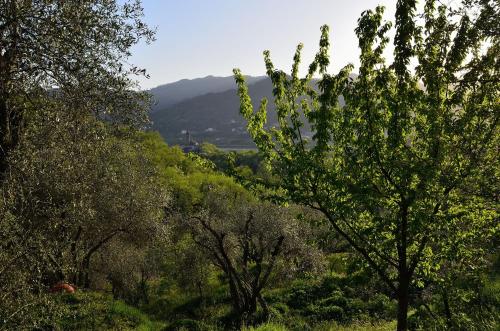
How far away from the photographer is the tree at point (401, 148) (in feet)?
32.7

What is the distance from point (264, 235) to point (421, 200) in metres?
19.4

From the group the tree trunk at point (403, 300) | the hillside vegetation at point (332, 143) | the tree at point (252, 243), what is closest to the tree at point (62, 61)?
the hillside vegetation at point (332, 143)

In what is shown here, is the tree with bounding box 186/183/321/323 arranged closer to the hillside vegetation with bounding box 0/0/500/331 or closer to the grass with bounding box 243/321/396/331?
the grass with bounding box 243/321/396/331

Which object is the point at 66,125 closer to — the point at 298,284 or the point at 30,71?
the point at 30,71

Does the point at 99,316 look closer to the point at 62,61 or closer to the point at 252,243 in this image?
the point at 252,243

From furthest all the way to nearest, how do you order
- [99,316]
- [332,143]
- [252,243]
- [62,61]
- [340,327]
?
[252,243], [340,327], [99,316], [332,143], [62,61]

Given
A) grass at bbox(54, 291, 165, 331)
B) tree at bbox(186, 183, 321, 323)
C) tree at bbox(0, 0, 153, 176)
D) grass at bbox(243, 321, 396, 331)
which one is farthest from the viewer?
tree at bbox(186, 183, 321, 323)

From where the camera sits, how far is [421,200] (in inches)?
434

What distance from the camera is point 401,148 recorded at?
37.3 ft

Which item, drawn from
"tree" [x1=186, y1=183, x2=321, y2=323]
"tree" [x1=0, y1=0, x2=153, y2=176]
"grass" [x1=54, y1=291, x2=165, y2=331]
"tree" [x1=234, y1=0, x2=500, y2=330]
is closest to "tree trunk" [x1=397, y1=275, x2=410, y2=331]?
"tree" [x1=234, y1=0, x2=500, y2=330]

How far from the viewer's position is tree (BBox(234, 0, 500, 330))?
32.7 feet

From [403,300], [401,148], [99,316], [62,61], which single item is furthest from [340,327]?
[62,61]

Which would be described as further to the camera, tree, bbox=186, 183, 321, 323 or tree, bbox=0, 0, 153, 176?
tree, bbox=186, 183, 321, 323

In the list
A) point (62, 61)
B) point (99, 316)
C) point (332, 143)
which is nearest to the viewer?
point (62, 61)
